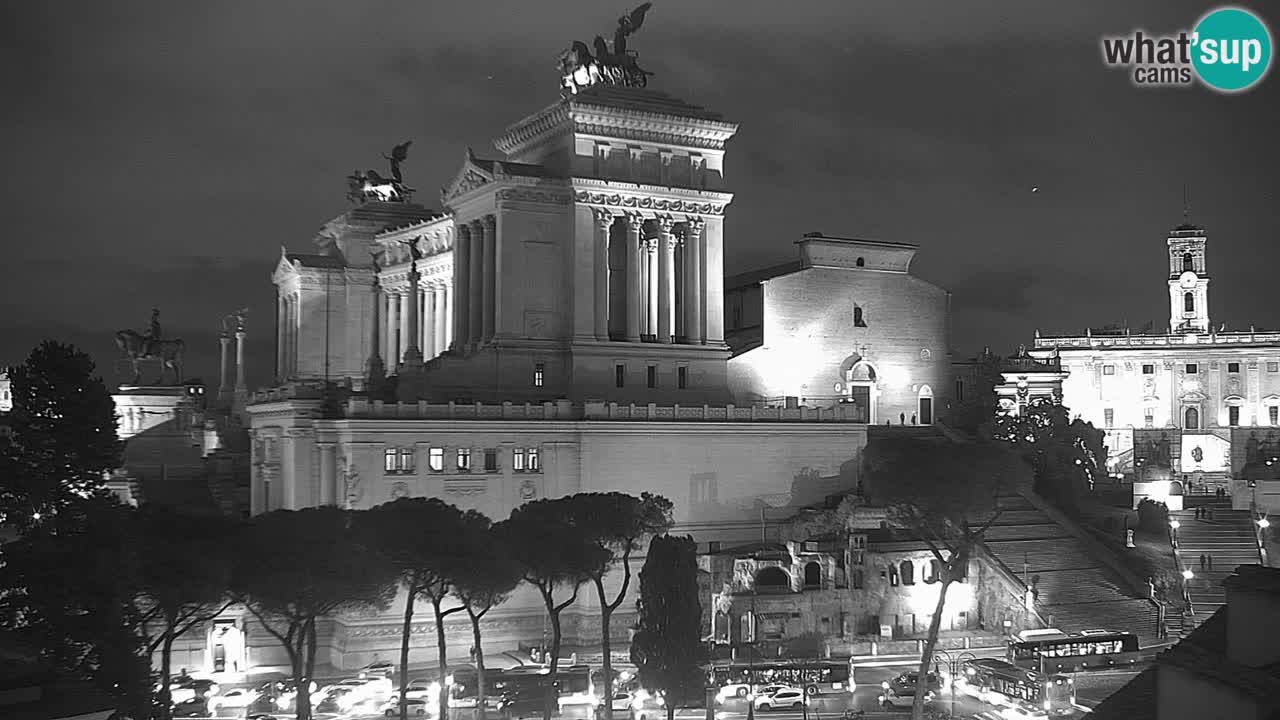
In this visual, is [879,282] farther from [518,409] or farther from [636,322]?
[518,409]

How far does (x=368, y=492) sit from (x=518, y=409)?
972 cm

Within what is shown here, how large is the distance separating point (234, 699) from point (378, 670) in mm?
7275

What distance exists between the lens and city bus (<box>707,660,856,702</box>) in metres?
57.3

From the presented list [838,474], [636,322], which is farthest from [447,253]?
[838,474]

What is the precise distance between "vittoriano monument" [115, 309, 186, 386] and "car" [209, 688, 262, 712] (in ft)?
195

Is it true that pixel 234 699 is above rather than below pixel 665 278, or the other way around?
below

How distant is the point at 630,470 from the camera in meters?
74.8

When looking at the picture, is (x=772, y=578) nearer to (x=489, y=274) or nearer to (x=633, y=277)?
(x=633, y=277)

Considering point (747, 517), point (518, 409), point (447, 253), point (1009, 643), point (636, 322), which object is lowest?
point (1009, 643)

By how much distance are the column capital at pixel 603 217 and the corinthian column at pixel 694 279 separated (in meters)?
5.76

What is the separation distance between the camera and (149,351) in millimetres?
111062

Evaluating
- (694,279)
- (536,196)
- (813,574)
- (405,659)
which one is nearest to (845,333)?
(694,279)

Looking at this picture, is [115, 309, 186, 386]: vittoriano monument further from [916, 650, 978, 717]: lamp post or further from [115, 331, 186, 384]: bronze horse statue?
[916, 650, 978, 717]: lamp post

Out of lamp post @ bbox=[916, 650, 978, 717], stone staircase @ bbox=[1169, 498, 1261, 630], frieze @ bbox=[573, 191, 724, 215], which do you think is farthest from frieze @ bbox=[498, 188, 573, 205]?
stone staircase @ bbox=[1169, 498, 1261, 630]
